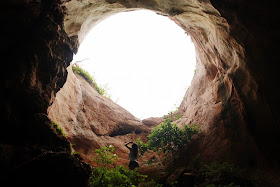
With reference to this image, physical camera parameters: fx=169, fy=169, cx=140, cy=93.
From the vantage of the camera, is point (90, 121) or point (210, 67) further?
point (90, 121)

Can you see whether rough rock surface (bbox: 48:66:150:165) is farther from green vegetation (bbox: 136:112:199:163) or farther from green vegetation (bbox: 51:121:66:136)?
green vegetation (bbox: 51:121:66:136)

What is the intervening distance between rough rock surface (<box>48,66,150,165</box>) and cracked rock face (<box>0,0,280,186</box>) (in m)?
4.45

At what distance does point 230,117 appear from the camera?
9.69 meters

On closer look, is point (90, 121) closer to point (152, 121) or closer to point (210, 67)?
point (152, 121)

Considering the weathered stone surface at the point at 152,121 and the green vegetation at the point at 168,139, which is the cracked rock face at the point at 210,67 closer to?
the green vegetation at the point at 168,139

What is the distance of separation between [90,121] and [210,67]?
994cm

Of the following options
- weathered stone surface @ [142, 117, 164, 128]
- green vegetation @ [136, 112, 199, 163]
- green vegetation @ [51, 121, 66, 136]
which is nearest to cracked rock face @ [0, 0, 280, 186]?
green vegetation @ [51, 121, 66, 136]

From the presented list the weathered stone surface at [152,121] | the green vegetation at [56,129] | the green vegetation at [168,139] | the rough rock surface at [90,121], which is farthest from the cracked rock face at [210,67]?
the weathered stone surface at [152,121]

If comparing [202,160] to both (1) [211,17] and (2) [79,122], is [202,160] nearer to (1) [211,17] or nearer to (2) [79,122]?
(1) [211,17]

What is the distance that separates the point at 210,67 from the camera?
1242 cm

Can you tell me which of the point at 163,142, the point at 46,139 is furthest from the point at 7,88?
the point at 163,142

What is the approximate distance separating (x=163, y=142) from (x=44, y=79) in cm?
820

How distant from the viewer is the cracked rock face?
4.47 m

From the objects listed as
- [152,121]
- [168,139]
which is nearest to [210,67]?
[168,139]
